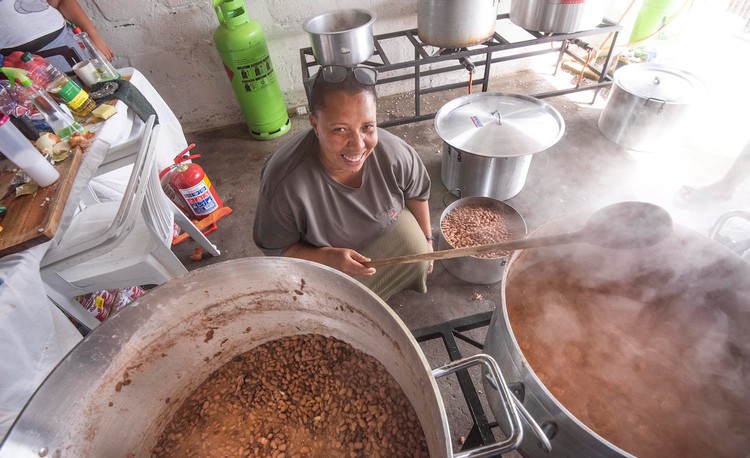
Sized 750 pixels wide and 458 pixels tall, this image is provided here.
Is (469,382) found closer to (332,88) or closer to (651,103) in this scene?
(332,88)

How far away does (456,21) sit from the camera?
2.39 metres

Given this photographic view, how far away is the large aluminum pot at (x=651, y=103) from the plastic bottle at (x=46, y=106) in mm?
3444

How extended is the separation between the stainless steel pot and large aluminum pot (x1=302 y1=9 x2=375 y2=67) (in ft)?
2.30

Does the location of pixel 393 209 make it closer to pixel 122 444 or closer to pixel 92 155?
pixel 122 444

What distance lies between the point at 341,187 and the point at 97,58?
1988 mm

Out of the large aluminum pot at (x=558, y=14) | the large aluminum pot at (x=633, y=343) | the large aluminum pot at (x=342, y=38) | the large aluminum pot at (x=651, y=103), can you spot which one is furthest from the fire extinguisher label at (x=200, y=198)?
the large aluminum pot at (x=651, y=103)

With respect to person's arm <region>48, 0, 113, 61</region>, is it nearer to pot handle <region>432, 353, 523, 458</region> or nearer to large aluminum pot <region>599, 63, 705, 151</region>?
pot handle <region>432, 353, 523, 458</region>

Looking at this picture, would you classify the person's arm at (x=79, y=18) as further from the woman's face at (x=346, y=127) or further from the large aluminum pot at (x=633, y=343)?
the large aluminum pot at (x=633, y=343)

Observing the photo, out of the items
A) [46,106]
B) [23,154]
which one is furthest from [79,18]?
[23,154]

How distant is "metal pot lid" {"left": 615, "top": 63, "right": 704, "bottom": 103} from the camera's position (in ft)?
8.14

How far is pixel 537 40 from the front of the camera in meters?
2.65

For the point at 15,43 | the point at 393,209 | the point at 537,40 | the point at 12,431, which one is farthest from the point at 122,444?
the point at 537,40

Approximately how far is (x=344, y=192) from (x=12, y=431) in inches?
41.0

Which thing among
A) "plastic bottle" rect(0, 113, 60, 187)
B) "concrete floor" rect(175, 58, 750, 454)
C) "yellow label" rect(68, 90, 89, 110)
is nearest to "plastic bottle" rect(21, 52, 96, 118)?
"yellow label" rect(68, 90, 89, 110)
